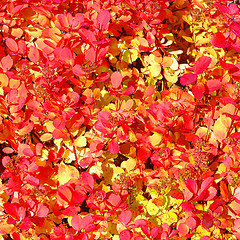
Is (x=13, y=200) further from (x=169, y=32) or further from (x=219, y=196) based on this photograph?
(x=169, y=32)

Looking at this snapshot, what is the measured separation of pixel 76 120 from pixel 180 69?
0.51m

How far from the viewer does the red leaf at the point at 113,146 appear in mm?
1064

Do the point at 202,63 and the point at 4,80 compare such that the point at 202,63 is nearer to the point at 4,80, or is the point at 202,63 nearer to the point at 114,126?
the point at 114,126

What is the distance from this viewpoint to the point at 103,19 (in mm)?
1133

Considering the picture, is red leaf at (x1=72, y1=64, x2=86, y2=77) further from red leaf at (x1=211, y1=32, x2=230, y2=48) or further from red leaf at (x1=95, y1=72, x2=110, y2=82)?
red leaf at (x1=211, y1=32, x2=230, y2=48)

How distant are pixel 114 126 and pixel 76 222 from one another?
Answer: 15.7 inches

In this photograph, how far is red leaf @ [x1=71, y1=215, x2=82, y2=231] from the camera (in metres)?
1.09

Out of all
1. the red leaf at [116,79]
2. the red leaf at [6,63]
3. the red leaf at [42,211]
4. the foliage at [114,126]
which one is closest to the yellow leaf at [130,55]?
the foliage at [114,126]

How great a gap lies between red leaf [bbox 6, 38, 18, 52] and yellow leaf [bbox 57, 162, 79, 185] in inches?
20.8

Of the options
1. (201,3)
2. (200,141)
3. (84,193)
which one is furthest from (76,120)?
(201,3)

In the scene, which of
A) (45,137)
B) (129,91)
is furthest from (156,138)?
(45,137)

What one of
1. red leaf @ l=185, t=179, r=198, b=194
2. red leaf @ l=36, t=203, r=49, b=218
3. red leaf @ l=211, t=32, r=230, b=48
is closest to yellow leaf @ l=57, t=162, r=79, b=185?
red leaf @ l=36, t=203, r=49, b=218

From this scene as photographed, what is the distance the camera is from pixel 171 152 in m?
1.19

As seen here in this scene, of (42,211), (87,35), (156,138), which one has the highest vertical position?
(87,35)
